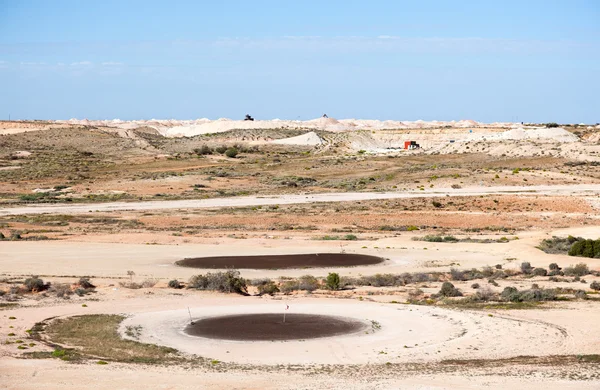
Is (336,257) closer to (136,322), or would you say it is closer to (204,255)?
(204,255)

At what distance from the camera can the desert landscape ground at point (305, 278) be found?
2320cm

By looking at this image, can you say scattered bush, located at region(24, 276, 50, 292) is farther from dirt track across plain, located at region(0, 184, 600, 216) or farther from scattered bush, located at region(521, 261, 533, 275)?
dirt track across plain, located at region(0, 184, 600, 216)

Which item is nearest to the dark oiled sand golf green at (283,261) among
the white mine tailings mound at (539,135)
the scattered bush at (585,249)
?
the scattered bush at (585,249)

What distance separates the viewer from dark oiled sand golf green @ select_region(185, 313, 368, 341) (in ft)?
88.7

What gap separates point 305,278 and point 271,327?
914 cm

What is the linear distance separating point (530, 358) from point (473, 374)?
2.65m

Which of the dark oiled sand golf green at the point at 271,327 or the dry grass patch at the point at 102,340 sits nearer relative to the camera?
the dry grass patch at the point at 102,340

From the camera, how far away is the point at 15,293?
33938 mm

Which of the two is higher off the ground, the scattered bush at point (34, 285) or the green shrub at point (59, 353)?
the green shrub at point (59, 353)

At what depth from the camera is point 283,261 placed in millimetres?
44500

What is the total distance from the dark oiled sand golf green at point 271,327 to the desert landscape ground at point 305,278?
0.11m

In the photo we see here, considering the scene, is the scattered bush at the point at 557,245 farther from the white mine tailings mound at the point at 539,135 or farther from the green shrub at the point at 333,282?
the white mine tailings mound at the point at 539,135

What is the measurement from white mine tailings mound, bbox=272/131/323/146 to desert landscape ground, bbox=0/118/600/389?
1672 inches

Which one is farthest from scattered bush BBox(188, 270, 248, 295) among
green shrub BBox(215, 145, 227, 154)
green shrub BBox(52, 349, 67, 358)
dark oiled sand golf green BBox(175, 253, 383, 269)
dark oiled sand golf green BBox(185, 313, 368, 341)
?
green shrub BBox(215, 145, 227, 154)
